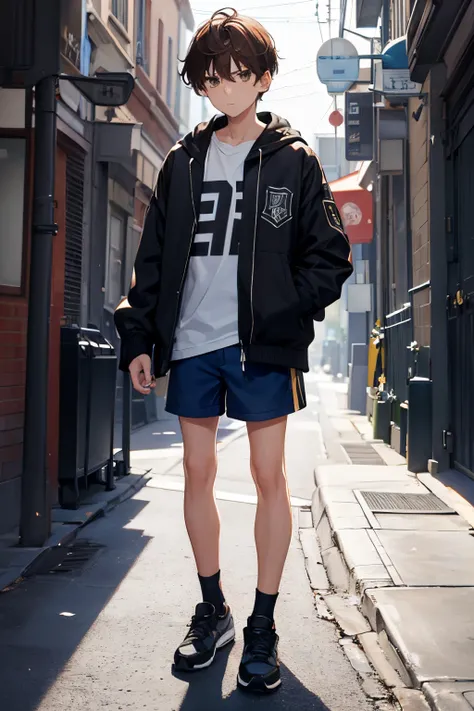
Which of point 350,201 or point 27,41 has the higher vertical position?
point 350,201

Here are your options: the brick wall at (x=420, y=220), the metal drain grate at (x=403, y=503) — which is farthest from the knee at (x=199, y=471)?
the brick wall at (x=420, y=220)

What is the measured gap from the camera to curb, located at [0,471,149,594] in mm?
4355

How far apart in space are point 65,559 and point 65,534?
1.37 ft

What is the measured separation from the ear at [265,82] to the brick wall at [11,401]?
290 cm

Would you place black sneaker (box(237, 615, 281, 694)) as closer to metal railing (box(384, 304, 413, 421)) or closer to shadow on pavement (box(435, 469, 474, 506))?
shadow on pavement (box(435, 469, 474, 506))

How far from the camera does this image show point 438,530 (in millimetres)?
5129

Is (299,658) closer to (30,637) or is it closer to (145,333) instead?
(30,637)

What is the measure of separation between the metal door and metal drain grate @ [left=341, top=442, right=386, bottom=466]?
1.87 meters

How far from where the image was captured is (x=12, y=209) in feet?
19.8

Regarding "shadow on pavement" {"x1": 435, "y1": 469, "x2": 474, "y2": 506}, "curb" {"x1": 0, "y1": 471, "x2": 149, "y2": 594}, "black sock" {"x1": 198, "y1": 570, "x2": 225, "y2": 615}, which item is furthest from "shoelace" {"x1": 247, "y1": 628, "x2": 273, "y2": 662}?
"shadow on pavement" {"x1": 435, "y1": 469, "x2": 474, "y2": 506}

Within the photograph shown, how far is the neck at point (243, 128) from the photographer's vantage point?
3205 millimetres

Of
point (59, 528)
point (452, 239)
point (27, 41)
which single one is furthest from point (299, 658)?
point (452, 239)

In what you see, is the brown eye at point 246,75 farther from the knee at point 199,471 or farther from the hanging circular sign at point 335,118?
the hanging circular sign at point 335,118

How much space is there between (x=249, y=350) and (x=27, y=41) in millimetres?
2986
